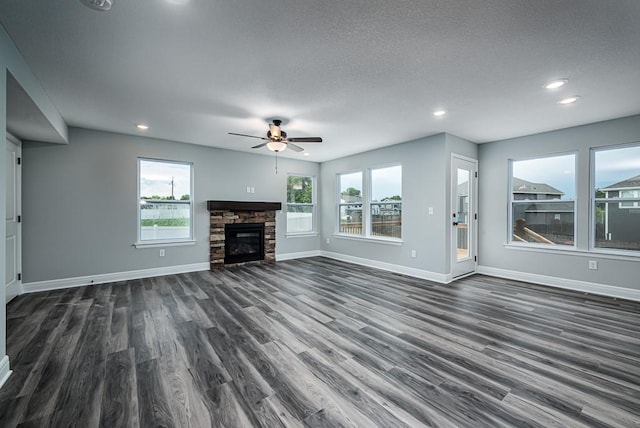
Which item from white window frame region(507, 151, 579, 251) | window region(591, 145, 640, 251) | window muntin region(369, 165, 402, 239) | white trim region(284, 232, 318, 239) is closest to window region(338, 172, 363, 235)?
window muntin region(369, 165, 402, 239)

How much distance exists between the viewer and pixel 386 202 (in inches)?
229

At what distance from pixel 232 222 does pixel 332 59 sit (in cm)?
437

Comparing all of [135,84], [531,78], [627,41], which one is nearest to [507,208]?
[531,78]

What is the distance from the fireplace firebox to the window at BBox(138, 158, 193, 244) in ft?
2.63

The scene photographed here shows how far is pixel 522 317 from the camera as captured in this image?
3182 millimetres

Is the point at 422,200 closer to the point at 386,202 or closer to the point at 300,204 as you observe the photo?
the point at 386,202

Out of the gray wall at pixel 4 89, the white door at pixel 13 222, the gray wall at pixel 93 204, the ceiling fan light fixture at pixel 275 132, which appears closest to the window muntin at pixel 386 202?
the ceiling fan light fixture at pixel 275 132

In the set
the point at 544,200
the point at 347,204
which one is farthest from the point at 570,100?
the point at 347,204

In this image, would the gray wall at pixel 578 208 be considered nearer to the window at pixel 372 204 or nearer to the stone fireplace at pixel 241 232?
the window at pixel 372 204

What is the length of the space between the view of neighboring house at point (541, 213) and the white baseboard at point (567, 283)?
619mm

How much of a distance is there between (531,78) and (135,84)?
4.06m

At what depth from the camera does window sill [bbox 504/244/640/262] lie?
379 centimetres

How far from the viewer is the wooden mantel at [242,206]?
558 centimetres

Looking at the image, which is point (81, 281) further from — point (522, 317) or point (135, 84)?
→ point (522, 317)
